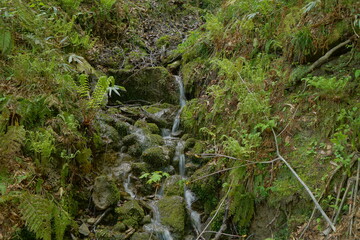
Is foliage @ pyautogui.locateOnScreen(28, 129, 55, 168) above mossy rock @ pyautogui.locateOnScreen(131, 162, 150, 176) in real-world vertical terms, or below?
above

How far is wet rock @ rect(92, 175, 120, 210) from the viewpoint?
4141mm

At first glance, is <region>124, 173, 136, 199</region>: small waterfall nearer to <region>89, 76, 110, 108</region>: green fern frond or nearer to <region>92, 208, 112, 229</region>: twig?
<region>92, 208, 112, 229</region>: twig

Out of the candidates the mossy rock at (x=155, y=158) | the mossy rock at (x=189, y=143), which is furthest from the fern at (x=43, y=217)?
the mossy rock at (x=189, y=143)

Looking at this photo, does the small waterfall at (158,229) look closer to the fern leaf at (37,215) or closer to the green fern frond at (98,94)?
the fern leaf at (37,215)

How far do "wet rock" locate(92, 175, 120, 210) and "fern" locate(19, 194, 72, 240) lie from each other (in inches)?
28.9

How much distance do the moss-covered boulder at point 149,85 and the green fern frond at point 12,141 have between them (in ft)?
12.3

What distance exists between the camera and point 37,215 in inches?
119

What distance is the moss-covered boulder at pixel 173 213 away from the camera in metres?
4.17

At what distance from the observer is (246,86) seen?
4285mm

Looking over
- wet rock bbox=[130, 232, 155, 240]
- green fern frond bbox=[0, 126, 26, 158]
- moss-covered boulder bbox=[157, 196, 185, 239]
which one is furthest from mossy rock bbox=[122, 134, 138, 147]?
green fern frond bbox=[0, 126, 26, 158]

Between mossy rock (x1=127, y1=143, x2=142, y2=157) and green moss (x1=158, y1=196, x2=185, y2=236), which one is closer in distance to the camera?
green moss (x1=158, y1=196, x2=185, y2=236)

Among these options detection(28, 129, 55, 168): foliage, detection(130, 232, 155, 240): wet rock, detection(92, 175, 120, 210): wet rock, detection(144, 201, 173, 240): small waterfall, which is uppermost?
detection(28, 129, 55, 168): foliage

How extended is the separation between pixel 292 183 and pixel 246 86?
170 centimetres

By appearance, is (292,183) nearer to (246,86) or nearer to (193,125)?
(246,86)
